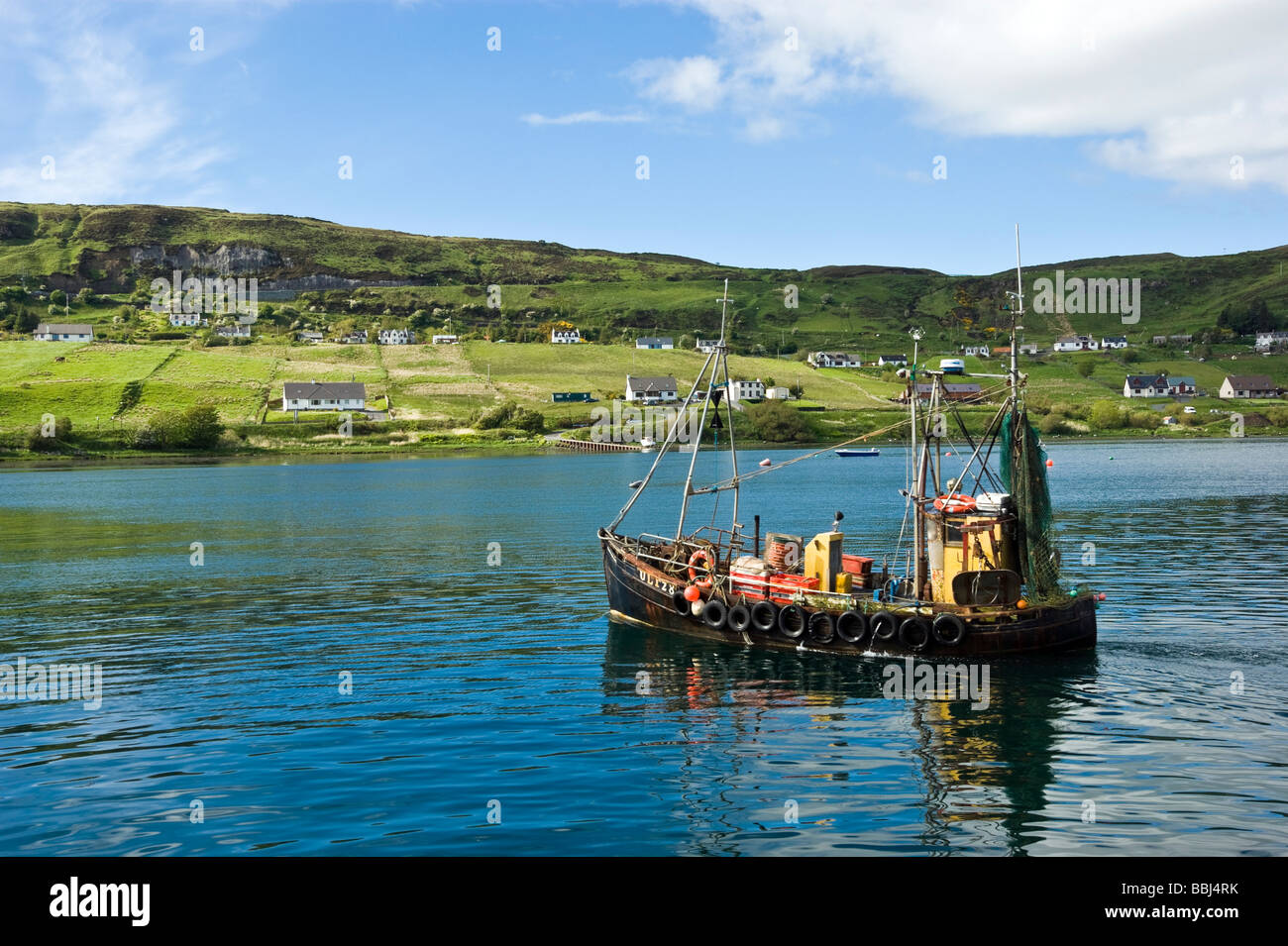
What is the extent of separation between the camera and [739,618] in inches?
1372

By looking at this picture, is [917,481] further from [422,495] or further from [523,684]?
[422,495]

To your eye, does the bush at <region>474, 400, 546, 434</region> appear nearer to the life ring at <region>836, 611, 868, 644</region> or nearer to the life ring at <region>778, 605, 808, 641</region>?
the life ring at <region>778, 605, 808, 641</region>

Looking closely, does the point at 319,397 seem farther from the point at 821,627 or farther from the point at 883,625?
the point at 883,625

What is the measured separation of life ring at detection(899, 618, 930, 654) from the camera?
32.0 metres

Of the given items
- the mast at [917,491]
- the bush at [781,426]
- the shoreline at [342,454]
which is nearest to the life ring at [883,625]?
the mast at [917,491]

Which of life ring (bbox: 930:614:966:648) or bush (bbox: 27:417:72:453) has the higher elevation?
bush (bbox: 27:417:72:453)

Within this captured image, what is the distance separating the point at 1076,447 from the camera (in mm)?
170250

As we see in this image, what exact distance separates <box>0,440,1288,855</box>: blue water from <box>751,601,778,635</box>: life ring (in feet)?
3.58

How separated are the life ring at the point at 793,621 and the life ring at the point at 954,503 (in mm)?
6025

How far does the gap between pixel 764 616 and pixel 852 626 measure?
10.3 ft

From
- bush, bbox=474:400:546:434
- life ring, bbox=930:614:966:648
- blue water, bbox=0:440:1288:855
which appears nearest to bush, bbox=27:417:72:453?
bush, bbox=474:400:546:434

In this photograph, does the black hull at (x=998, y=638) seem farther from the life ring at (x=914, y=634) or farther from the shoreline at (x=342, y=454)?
the shoreline at (x=342, y=454)
